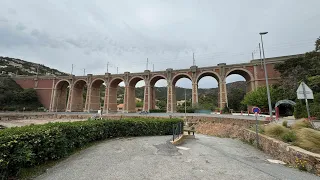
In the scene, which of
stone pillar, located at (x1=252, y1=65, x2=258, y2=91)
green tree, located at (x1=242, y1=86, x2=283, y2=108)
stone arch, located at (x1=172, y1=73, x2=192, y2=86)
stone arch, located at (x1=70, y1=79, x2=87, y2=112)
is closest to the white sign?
green tree, located at (x1=242, y1=86, x2=283, y2=108)

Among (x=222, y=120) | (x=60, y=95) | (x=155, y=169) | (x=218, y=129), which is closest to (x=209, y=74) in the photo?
(x=222, y=120)

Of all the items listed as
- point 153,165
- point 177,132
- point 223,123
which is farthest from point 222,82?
point 153,165

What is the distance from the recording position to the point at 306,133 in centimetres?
558

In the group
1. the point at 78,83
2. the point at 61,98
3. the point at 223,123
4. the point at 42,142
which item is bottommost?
the point at 223,123

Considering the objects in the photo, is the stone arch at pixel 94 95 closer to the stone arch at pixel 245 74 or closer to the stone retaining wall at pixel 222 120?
the stone retaining wall at pixel 222 120

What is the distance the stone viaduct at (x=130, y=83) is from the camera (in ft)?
120

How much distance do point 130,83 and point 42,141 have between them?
43.0m

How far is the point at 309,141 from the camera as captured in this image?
17.5 ft

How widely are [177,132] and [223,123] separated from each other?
38.6 feet

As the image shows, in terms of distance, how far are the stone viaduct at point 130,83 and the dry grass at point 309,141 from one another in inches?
1259

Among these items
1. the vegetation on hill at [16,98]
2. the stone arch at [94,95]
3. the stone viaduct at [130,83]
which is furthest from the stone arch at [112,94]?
the vegetation on hill at [16,98]

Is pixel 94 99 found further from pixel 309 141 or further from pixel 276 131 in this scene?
pixel 309 141

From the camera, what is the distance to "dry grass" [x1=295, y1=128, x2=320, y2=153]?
5105 millimetres

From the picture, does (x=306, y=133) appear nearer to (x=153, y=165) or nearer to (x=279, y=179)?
(x=279, y=179)
